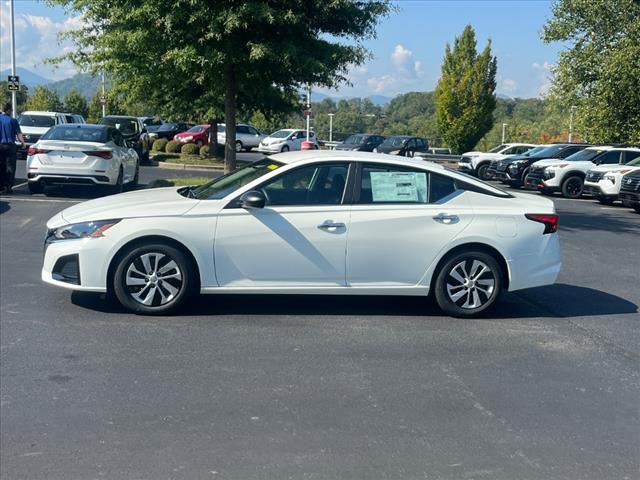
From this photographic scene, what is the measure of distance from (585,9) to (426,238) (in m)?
23.8

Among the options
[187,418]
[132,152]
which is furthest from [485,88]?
[187,418]

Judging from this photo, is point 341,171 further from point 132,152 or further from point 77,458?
point 132,152

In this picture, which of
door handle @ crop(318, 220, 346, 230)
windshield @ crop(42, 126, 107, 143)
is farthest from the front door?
windshield @ crop(42, 126, 107, 143)

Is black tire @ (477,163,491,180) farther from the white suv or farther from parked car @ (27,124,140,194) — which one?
parked car @ (27,124,140,194)

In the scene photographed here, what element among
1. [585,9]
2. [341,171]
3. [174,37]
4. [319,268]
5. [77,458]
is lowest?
[77,458]

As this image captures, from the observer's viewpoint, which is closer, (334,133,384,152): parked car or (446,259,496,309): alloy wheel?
(446,259,496,309): alloy wheel

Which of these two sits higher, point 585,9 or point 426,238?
point 585,9

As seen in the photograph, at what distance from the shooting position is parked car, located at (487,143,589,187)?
86.3 feet

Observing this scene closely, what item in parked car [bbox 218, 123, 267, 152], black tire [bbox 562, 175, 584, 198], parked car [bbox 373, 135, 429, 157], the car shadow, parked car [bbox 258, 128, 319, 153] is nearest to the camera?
the car shadow

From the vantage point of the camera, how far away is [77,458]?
4.23 meters

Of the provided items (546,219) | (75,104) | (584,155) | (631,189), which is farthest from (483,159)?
(75,104)

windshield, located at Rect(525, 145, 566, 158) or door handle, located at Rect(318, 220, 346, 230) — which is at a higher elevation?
windshield, located at Rect(525, 145, 566, 158)

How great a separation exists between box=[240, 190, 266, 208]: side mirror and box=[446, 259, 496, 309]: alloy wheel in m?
1.98

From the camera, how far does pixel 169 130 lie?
45188mm
